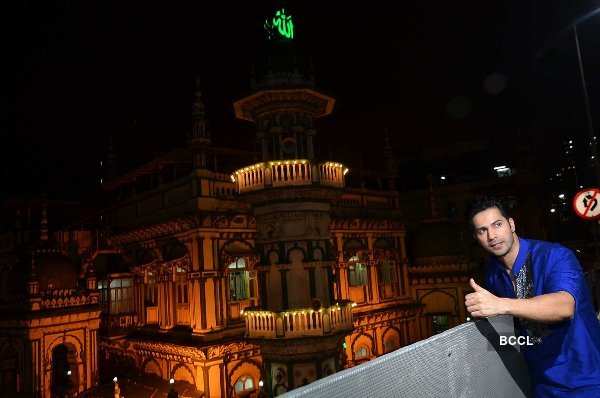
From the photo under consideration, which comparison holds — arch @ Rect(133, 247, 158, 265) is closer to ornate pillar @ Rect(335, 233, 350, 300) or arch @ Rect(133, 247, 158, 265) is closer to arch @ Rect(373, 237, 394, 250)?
ornate pillar @ Rect(335, 233, 350, 300)

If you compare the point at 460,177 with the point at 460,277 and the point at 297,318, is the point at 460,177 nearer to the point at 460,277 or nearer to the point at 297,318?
the point at 460,277

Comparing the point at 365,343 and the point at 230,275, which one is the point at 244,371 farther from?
the point at 365,343

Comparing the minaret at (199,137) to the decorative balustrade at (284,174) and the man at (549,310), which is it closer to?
the decorative balustrade at (284,174)

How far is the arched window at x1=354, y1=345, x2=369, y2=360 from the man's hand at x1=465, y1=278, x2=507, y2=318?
23468mm

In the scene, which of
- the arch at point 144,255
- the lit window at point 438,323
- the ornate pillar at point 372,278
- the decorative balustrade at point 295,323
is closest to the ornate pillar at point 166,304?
the arch at point 144,255

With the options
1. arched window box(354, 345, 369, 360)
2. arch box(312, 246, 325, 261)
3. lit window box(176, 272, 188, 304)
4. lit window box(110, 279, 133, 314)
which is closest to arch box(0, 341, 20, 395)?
lit window box(110, 279, 133, 314)

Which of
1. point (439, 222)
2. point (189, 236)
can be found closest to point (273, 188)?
point (189, 236)

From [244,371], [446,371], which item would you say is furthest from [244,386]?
[446,371]

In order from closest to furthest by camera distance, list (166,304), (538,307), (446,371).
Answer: (538,307) < (446,371) < (166,304)

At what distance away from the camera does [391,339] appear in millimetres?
27266

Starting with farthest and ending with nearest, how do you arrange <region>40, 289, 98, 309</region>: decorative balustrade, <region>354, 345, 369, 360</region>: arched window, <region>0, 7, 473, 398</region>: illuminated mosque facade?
<region>354, 345, 369, 360</region>: arched window, <region>40, 289, 98, 309</region>: decorative balustrade, <region>0, 7, 473, 398</region>: illuminated mosque facade

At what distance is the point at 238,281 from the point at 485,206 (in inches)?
694

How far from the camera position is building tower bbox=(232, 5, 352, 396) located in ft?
46.8

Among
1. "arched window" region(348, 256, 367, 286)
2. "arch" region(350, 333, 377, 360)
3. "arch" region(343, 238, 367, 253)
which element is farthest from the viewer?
"arched window" region(348, 256, 367, 286)
